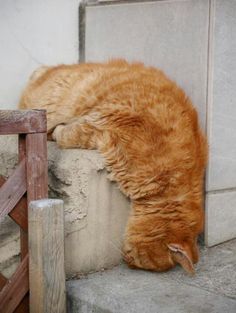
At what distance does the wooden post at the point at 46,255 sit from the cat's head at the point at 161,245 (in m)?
0.63

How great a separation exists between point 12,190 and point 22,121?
39cm

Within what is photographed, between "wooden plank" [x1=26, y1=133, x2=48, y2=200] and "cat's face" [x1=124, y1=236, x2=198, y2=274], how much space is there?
0.81 metres

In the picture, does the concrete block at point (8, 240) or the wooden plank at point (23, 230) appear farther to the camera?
the concrete block at point (8, 240)

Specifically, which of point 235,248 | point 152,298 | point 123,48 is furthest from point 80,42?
point 152,298

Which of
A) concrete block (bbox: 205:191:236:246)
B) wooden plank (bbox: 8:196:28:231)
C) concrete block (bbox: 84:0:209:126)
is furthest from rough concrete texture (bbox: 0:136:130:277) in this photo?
concrete block (bbox: 84:0:209:126)

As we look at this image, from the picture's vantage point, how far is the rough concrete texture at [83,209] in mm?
3365

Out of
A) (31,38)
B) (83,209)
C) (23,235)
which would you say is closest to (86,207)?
(83,209)

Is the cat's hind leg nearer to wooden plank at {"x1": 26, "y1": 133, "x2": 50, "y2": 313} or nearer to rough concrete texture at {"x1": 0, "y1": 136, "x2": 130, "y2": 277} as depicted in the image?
rough concrete texture at {"x1": 0, "y1": 136, "x2": 130, "y2": 277}

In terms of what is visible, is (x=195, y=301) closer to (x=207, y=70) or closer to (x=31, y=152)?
(x=31, y=152)

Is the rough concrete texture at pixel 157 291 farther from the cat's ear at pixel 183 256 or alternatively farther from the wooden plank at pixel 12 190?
the wooden plank at pixel 12 190

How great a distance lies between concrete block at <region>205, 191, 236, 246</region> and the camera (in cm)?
392

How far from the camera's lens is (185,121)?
358cm

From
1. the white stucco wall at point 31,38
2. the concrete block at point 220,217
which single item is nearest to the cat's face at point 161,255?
the concrete block at point 220,217

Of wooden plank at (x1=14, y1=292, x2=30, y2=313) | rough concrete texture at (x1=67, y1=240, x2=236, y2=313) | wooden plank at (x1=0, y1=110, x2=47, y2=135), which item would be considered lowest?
wooden plank at (x1=14, y1=292, x2=30, y2=313)
